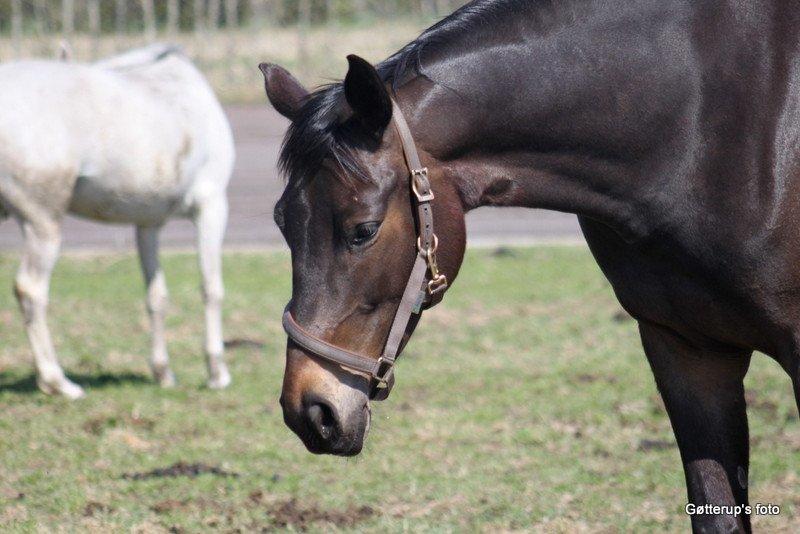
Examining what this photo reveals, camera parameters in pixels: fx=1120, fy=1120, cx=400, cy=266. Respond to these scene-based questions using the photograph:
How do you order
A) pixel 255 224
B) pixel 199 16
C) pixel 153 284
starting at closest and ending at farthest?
pixel 153 284, pixel 255 224, pixel 199 16

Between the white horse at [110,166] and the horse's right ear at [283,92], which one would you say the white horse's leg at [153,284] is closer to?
the white horse at [110,166]

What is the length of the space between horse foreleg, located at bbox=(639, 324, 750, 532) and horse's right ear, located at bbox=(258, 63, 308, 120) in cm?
115

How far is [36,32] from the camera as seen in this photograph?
51.6ft

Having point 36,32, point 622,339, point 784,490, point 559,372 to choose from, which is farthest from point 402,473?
point 36,32

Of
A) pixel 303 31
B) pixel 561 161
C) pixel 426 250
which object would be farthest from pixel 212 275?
pixel 303 31

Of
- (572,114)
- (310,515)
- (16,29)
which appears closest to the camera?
(572,114)

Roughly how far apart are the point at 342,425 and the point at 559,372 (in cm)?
420

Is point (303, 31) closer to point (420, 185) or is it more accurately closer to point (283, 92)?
point (283, 92)

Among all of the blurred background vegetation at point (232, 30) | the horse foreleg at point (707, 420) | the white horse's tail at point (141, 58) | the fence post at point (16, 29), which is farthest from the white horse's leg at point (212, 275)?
the fence post at point (16, 29)

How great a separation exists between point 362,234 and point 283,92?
50 centimetres

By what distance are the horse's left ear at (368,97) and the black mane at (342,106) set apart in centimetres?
5

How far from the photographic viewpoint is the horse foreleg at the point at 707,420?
3.07 meters

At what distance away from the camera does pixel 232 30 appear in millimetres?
16250

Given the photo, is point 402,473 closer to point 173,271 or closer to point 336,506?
point 336,506
